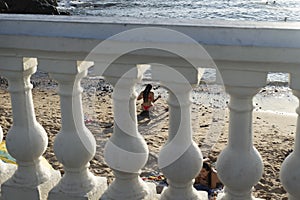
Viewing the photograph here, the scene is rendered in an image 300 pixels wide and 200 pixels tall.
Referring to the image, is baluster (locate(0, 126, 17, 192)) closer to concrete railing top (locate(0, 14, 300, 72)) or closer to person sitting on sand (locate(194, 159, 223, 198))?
concrete railing top (locate(0, 14, 300, 72))

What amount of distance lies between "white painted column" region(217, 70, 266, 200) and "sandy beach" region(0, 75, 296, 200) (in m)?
3.72

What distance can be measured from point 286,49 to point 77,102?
31.5 inches

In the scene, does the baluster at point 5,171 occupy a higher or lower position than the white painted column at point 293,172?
lower

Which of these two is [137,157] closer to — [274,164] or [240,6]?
[274,164]

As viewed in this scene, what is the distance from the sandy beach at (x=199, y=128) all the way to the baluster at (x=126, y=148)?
11.4 ft

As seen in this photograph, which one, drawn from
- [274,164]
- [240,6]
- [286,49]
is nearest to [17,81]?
[286,49]

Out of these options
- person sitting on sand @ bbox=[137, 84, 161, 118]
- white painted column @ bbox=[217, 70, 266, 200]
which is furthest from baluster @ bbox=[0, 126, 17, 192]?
person sitting on sand @ bbox=[137, 84, 161, 118]

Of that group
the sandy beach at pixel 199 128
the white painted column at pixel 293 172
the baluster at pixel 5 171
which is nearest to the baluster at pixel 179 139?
the white painted column at pixel 293 172

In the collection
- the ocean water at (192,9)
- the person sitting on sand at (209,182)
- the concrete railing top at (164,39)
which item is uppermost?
the concrete railing top at (164,39)

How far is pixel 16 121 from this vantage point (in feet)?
6.17

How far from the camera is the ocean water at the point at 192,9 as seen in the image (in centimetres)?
2550

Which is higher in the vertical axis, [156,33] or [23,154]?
[156,33]

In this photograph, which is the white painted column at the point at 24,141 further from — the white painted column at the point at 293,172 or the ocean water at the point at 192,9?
the ocean water at the point at 192,9

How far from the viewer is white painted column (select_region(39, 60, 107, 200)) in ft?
5.57
